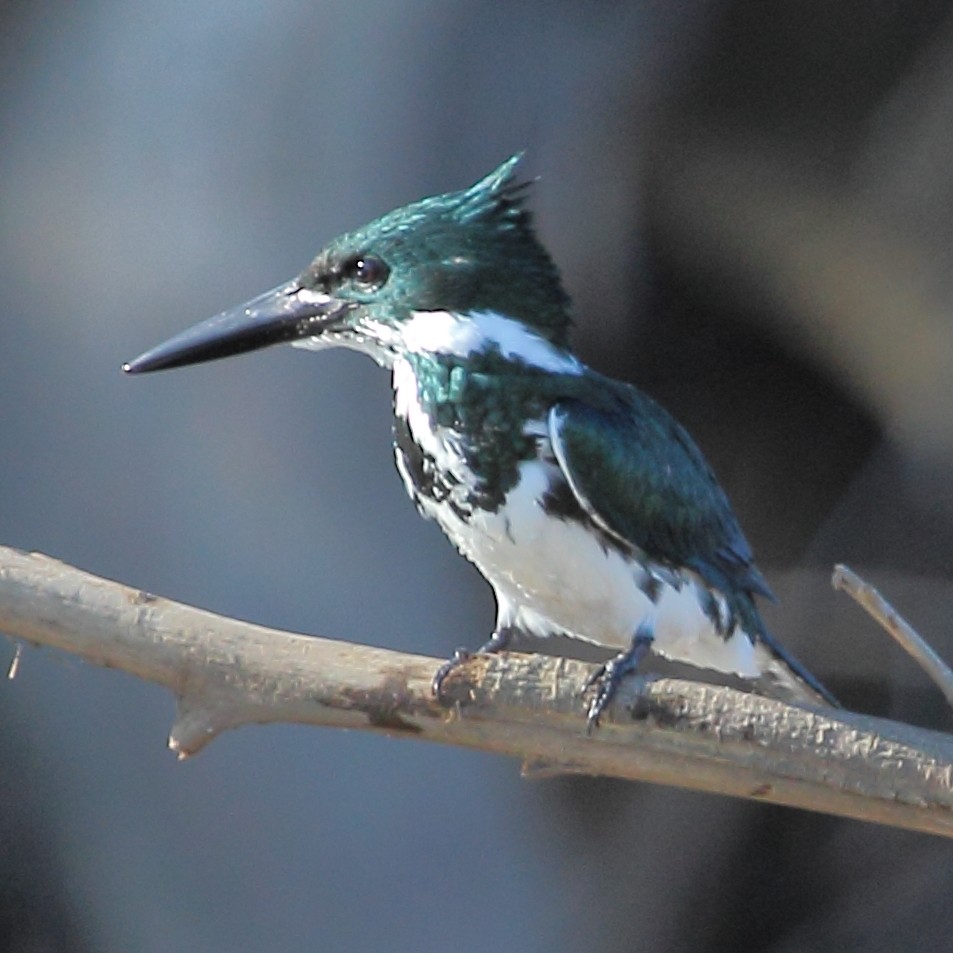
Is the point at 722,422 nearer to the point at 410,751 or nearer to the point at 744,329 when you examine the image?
the point at 744,329

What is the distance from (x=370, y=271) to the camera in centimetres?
121

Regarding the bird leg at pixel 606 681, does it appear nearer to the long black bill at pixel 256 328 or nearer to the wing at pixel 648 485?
the wing at pixel 648 485

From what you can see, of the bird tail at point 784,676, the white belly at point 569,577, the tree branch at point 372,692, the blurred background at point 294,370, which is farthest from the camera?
the blurred background at point 294,370

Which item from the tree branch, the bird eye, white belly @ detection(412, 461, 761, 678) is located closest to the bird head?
the bird eye

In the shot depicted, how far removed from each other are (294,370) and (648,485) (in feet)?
2.58

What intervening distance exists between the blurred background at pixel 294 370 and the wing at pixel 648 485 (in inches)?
25.8

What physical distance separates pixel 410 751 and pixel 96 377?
0.62m

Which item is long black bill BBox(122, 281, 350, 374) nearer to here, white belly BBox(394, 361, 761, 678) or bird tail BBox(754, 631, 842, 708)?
white belly BBox(394, 361, 761, 678)

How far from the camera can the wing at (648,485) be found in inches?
46.4

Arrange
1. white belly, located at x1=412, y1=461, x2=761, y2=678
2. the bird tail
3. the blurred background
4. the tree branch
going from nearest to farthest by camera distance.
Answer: the tree branch
white belly, located at x1=412, y1=461, x2=761, y2=678
the bird tail
the blurred background

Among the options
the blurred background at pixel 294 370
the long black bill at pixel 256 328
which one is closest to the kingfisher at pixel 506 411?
the long black bill at pixel 256 328

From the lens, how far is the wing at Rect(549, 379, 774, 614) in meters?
1.18

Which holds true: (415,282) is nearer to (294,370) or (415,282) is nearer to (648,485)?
(648,485)

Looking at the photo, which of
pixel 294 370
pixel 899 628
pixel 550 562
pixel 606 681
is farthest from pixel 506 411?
pixel 294 370
